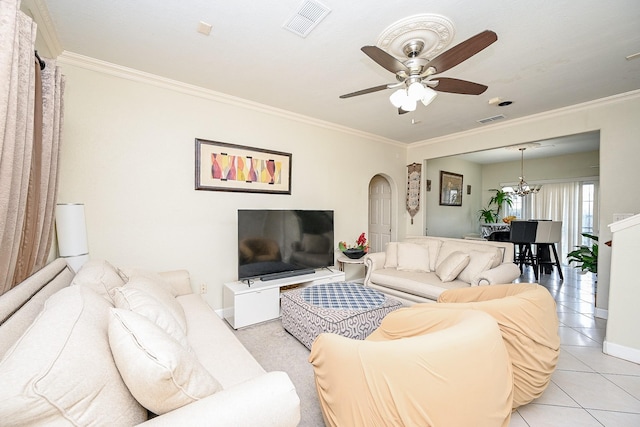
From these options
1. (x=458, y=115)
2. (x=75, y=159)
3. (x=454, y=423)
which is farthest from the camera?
(x=458, y=115)

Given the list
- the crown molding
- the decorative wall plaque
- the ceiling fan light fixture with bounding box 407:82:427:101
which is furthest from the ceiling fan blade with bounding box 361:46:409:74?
the decorative wall plaque

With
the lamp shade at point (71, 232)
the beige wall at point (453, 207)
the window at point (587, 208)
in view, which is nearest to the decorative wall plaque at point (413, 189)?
the beige wall at point (453, 207)

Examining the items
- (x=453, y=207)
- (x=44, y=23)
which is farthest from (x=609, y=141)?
(x=44, y=23)

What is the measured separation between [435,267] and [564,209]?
5129mm

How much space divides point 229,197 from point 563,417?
348 centimetres

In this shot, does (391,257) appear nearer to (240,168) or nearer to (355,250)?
(355,250)

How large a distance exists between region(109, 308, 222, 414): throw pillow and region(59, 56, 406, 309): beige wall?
2096 mm

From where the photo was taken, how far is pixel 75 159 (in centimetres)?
251

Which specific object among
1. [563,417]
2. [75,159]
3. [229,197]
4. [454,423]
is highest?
[75,159]

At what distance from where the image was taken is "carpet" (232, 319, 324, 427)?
1802 millimetres

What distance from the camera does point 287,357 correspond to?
2432mm

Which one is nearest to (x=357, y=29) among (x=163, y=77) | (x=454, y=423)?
(x=163, y=77)

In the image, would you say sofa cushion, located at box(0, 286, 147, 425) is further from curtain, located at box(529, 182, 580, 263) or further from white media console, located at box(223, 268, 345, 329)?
curtain, located at box(529, 182, 580, 263)

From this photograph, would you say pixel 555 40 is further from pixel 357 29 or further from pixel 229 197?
pixel 229 197
